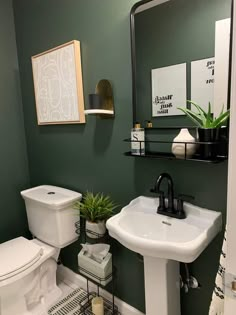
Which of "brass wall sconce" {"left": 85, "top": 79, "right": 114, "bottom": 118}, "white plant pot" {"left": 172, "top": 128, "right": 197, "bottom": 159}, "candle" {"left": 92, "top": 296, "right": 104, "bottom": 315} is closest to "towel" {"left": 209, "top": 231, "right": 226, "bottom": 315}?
"white plant pot" {"left": 172, "top": 128, "right": 197, "bottom": 159}

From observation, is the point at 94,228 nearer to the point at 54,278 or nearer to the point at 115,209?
the point at 115,209

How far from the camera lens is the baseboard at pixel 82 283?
162 cm

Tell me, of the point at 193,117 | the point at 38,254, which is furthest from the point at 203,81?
the point at 38,254

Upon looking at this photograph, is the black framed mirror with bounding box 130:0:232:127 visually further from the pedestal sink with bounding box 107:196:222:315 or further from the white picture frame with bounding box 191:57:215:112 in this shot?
the pedestal sink with bounding box 107:196:222:315

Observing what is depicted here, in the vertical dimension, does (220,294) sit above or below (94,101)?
below

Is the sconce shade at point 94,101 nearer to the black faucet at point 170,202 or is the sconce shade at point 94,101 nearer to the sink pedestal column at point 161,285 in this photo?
the black faucet at point 170,202

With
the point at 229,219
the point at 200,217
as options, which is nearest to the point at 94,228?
the point at 200,217

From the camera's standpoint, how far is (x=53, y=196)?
1.75 metres

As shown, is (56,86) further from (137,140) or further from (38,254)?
(38,254)

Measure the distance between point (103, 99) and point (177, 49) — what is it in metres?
0.52

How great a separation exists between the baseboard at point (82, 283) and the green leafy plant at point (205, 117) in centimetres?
134

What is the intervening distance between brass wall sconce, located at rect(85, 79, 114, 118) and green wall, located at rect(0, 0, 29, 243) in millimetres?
1005

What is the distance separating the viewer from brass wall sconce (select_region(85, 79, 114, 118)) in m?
1.38

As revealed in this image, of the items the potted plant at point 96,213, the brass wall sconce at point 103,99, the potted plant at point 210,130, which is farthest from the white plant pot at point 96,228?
the potted plant at point 210,130
